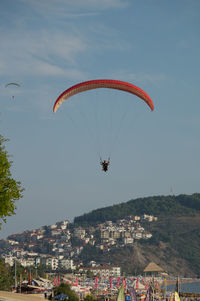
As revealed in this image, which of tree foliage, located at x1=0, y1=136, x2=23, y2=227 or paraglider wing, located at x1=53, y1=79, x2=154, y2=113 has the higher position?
paraglider wing, located at x1=53, y1=79, x2=154, y2=113

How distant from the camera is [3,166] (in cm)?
3133

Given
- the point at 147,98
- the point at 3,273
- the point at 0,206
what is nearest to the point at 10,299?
the point at 0,206

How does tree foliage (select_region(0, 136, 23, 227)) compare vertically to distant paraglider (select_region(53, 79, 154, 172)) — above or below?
below

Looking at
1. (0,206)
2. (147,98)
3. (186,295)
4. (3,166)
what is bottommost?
(186,295)

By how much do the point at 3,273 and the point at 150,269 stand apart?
29.3 meters

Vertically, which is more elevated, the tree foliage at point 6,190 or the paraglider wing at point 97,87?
the paraglider wing at point 97,87

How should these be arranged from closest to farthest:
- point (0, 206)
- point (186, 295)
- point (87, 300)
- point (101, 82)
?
point (0, 206) → point (101, 82) → point (87, 300) → point (186, 295)

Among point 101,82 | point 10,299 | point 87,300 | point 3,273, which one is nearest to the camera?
point 10,299

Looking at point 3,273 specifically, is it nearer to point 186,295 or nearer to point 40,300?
point 186,295

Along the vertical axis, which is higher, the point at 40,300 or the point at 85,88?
the point at 85,88

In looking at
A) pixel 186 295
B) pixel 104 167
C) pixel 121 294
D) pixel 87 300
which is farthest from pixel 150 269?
pixel 121 294

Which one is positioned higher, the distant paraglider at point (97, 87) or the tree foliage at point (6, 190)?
the distant paraglider at point (97, 87)

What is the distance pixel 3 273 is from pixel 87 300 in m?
25.9

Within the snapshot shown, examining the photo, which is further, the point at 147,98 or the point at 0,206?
the point at 147,98
